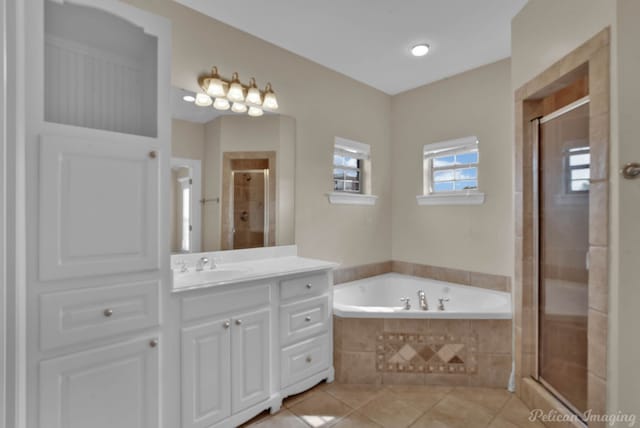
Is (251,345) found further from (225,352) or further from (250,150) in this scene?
(250,150)

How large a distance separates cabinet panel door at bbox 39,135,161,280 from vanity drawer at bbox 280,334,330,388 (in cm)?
104

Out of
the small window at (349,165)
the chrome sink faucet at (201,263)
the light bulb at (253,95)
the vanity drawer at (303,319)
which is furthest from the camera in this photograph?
the small window at (349,165)

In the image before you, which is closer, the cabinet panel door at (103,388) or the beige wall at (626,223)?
the cabinet panel door at (103,388)

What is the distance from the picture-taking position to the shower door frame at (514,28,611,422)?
1.43 m

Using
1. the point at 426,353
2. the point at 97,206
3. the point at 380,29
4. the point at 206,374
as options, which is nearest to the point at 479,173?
the point at 380,29

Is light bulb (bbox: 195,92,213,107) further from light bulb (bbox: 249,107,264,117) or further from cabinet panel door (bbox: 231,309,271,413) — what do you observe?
cabinet panel door (bbox: 231,309,271,413)

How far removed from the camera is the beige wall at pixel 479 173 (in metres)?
2.70

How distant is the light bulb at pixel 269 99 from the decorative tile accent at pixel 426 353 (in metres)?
1.91

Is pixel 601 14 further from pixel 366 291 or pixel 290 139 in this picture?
pixel 366 291

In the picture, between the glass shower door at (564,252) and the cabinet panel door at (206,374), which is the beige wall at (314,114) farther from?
the glass shower door at (564,252)

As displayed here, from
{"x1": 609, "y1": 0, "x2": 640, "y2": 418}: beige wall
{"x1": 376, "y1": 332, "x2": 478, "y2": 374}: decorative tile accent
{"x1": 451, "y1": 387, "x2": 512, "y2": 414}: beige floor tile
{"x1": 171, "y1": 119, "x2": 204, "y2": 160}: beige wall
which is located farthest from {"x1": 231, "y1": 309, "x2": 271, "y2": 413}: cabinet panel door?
{"x1": 609, "y1": 0, "x2": 640, "y2": 418}: beige wall

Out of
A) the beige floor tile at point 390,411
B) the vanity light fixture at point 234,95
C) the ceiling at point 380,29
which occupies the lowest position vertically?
the beige floor tile at point 390,411

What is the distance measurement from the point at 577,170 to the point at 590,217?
421mm

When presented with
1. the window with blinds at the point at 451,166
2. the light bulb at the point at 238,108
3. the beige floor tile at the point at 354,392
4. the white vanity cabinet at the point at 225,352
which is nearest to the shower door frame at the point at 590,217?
the window with blinds at the point at 451,166
